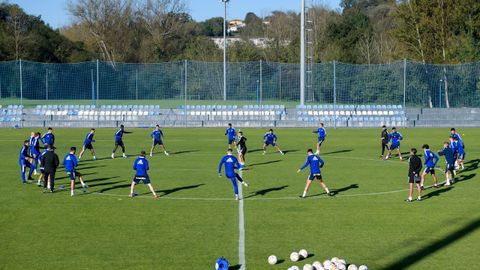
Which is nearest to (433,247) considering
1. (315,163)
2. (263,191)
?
(315,163)

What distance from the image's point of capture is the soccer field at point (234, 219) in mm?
16891

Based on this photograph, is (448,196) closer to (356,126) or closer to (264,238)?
(264,238)

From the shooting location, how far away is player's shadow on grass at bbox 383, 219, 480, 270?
1625cm

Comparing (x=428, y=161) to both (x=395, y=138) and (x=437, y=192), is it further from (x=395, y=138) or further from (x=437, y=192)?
(x=395, y=138)

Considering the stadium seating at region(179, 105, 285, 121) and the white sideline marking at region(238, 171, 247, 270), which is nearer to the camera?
the white sideline marking at region(238, 171, 247, 270)

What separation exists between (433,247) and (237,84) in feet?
159

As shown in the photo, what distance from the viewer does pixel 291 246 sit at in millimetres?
17875

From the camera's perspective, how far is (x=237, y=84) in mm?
65500

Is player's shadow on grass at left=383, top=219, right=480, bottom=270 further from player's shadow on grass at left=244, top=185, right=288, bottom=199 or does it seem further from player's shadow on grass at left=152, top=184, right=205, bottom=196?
player's shadow on grass at left=152, top=184, right=205, bottom=196

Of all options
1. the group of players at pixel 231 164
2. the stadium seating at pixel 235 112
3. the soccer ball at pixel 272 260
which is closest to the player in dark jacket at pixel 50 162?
the group of players at pixel 231 164

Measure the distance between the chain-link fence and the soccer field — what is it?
27.9 m

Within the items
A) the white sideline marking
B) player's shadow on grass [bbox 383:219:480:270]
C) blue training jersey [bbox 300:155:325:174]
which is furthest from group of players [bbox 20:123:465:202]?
player's shadow on grass [bbox 383:219:480:270]

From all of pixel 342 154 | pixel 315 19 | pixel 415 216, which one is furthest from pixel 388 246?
pixel 315 19

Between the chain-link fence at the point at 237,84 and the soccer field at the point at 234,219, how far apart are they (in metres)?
27.9
